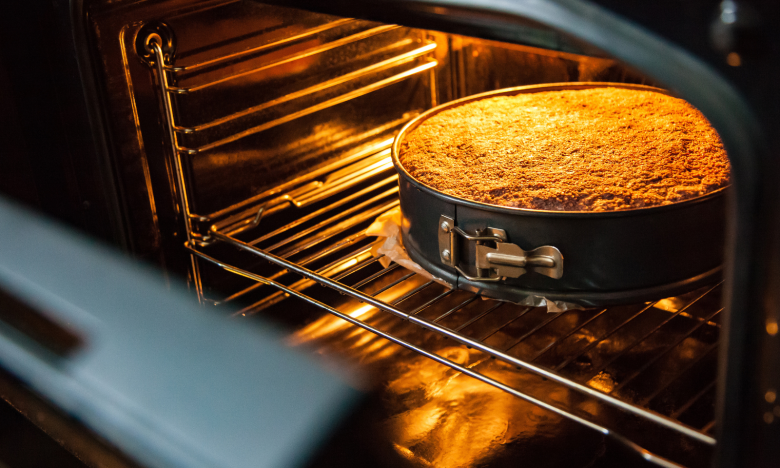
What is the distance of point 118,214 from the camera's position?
1176 mm

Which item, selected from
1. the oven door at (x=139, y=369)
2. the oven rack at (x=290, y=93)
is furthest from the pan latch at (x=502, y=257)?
the oven rack at (x=290, y=93)

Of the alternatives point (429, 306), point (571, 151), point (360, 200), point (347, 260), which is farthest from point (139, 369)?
point (571, 151)

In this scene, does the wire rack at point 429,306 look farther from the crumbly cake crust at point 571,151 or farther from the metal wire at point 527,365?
the crumbly cake crust at point 571,151

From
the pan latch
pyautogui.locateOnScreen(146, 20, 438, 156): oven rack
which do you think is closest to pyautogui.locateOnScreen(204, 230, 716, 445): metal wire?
the pan latch

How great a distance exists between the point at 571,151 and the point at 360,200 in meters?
0.61

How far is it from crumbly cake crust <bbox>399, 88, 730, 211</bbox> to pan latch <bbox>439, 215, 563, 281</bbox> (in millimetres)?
58

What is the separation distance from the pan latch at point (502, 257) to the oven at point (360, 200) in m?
0.10

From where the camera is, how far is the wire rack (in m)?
1.06

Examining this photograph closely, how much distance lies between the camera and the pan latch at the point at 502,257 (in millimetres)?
967

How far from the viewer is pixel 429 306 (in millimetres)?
1362

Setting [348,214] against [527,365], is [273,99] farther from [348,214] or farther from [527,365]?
[527,365]

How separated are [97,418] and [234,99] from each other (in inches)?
25.1

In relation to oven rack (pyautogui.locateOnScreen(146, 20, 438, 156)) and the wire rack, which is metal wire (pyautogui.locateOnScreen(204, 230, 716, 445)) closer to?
the wire rack

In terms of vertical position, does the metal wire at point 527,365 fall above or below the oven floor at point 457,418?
above
